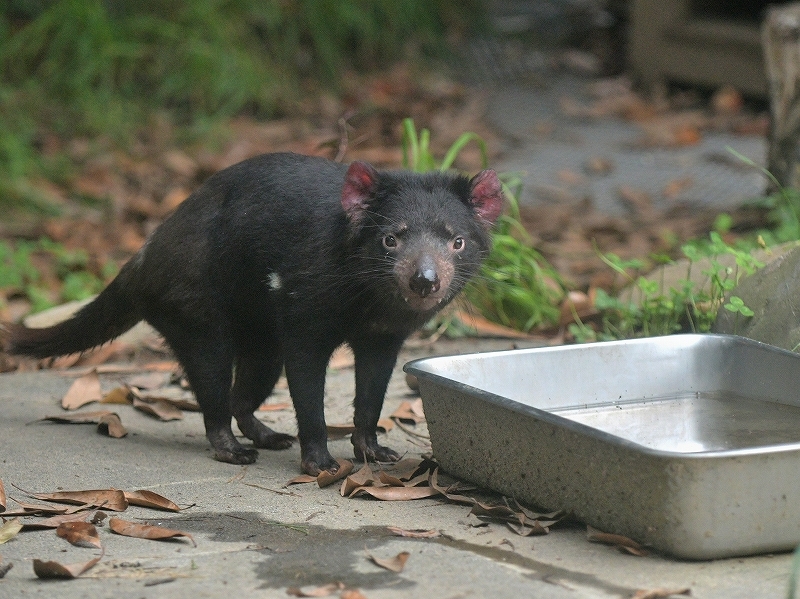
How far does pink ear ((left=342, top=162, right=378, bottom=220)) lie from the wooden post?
154 inches

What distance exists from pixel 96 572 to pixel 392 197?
156 centimetres

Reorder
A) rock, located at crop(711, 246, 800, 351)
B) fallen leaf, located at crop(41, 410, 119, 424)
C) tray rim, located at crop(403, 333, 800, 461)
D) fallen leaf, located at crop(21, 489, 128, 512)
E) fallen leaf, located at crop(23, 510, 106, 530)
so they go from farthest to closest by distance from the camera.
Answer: fallen leaf, located at crop(41, 410, 119, 424), rock, located at crop(711, 246, 800, 351), fallen leaf, located at crop(21, 489, 128, 512), fallen leaf, located at crop(23, 510, 106, 530), tray rim, located at crop(403, 333, 800, 461)

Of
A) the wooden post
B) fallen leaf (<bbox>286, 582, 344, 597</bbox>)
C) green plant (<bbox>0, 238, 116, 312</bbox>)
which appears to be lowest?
fallen leaf (<bbox>286, 582, 344, 597</bbox>)

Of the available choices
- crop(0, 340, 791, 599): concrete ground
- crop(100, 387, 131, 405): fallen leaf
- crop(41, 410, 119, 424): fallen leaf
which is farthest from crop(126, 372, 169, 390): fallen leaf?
crop(0, 340, 791, 599): concrete ground

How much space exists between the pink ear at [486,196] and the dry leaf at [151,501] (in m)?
1.42

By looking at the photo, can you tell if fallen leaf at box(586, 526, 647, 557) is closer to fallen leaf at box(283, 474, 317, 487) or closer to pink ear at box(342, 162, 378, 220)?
fallen leaf at box(283, 474, 317, 487)

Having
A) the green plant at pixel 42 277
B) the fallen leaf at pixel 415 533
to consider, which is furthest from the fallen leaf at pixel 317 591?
the green plant at pixel 42 277

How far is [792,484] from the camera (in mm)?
2879

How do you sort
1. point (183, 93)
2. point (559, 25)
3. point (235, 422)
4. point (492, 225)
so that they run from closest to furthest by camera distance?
point (492, 225), point (235, 422), point (183, 93), point (559, 25)

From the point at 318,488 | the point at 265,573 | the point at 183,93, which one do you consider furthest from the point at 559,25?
the point at 265,573

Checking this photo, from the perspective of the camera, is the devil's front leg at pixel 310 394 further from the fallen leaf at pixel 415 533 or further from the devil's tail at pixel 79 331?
the devil's tail at pixel 79 331

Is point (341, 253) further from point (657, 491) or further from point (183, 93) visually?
point (183, 93)

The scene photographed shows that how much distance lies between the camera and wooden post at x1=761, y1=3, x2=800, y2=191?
6.81 metres

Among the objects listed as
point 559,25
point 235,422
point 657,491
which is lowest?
point 235,422
